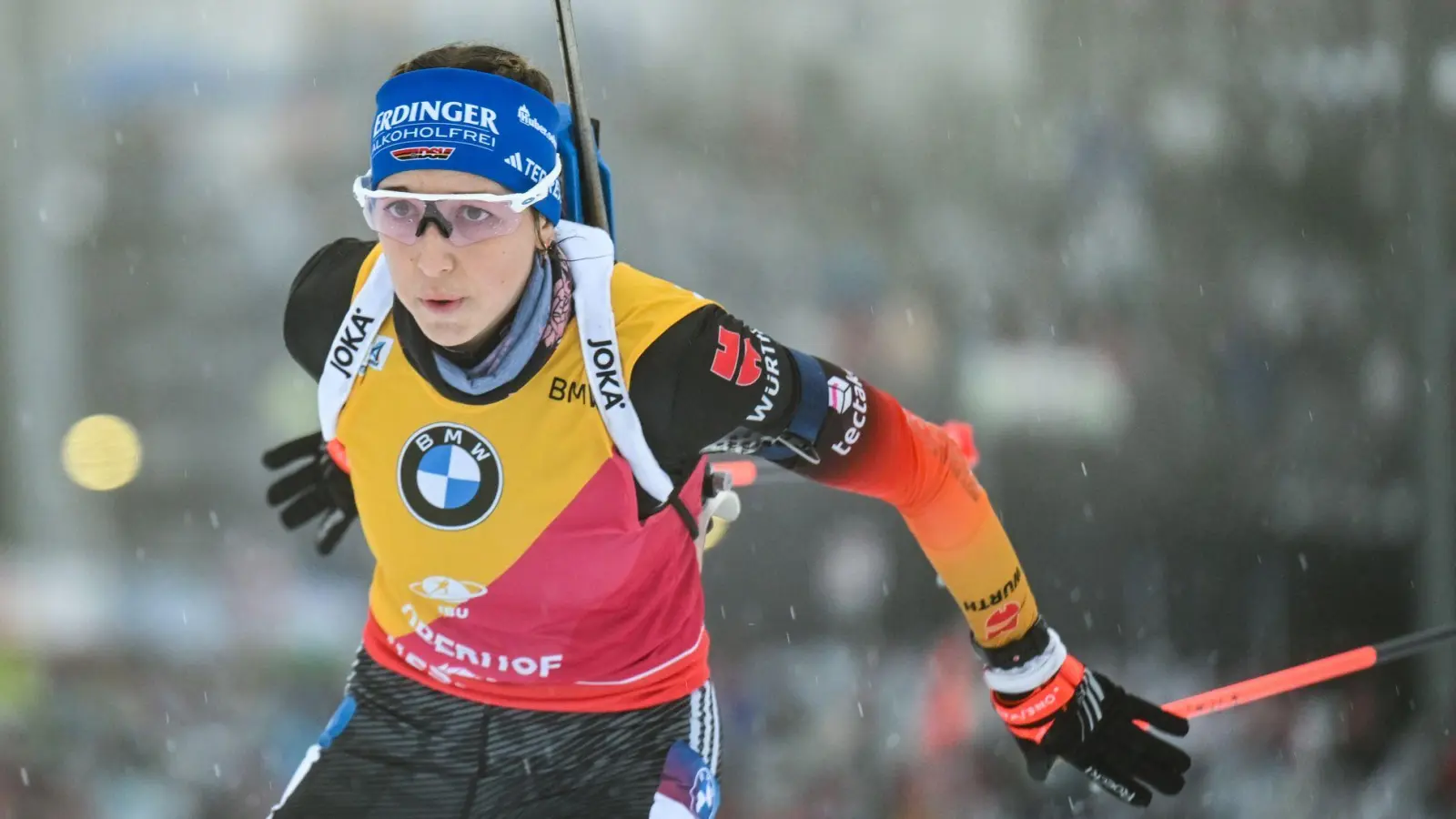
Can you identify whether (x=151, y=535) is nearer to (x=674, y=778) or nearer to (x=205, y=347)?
(x=205, y=347)

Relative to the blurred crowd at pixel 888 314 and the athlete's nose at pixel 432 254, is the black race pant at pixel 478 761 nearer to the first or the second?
the athlete's nose at pixel 432 254

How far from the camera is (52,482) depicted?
5.71 m

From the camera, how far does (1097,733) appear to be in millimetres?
2346

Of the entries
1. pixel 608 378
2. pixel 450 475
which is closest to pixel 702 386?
pixel 608 378

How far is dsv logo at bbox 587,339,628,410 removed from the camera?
6.10 feet

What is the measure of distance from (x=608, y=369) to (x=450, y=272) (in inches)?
9.3

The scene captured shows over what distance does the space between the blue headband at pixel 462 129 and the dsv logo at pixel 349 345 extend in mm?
198

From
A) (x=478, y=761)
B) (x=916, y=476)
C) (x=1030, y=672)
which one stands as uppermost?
(x=916, y=476)

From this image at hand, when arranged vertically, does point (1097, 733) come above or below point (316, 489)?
below

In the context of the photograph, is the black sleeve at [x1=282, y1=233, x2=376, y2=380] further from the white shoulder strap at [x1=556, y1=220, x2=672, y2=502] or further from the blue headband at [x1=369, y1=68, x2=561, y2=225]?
the white shoulder strap at [x1=556, y1=220, x2=672, y2=502]

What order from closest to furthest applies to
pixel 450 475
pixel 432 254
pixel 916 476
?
pixel 432 254, pixel 450 475, pixel 916 476

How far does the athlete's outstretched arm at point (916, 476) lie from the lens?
1.90 m

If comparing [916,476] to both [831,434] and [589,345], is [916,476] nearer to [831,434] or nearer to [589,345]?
[831,434]

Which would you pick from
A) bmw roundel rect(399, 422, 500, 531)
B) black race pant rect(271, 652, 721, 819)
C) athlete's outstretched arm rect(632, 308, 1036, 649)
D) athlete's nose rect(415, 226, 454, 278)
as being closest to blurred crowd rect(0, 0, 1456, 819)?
athlete's outstretched arm rect(632, 308, 1036, 649)
